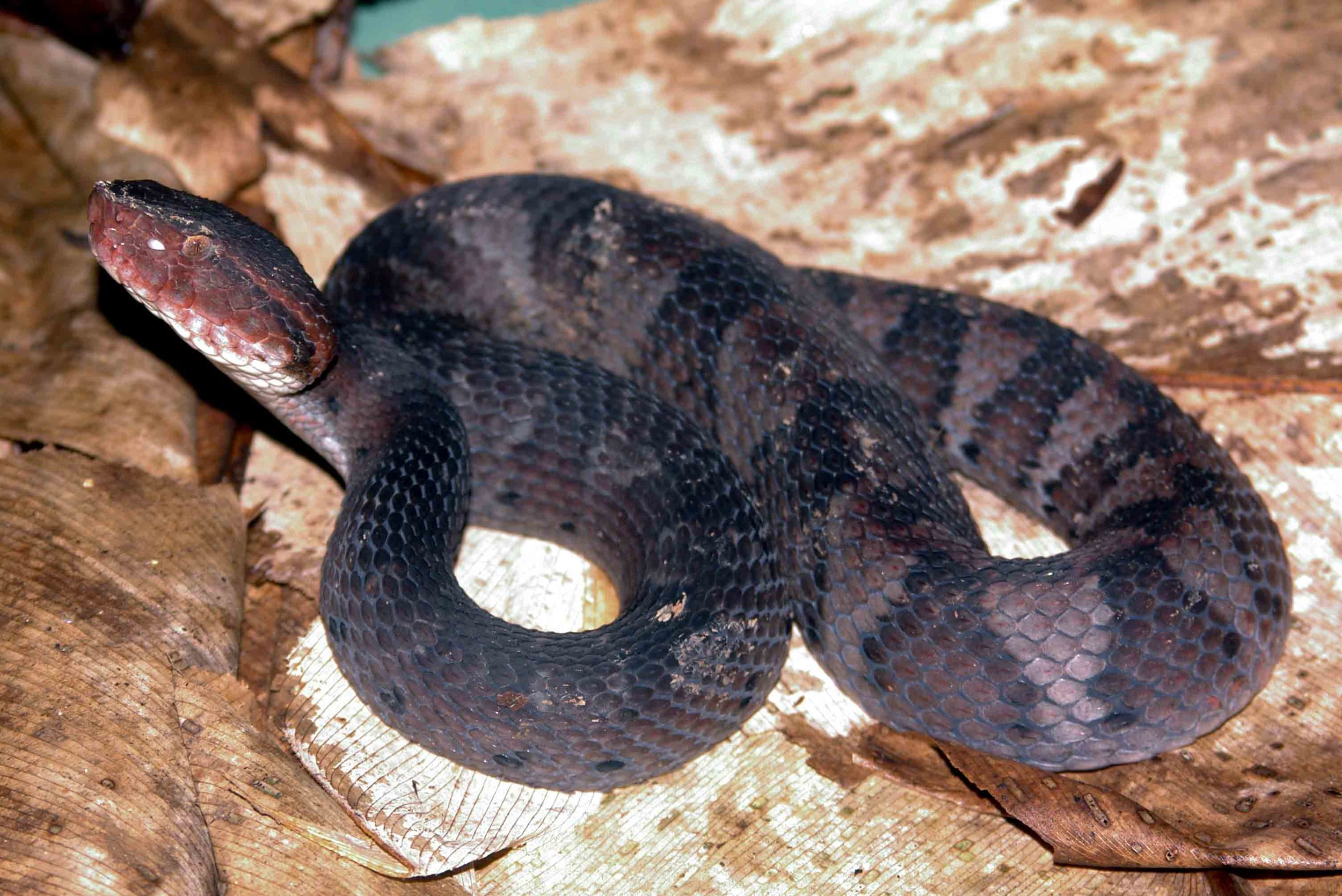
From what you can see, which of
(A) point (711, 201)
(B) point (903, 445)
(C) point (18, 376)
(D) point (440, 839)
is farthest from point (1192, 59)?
(C) point (18, 376)

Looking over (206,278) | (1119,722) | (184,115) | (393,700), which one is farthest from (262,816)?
(184,115)

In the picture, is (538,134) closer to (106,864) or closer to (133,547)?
(133,547)

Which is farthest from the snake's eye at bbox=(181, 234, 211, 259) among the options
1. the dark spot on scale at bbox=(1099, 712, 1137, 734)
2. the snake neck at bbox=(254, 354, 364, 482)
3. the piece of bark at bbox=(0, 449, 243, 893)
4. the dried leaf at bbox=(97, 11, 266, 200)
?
the dark spot on scale at bbox=(1099, 712, 1137, 734)

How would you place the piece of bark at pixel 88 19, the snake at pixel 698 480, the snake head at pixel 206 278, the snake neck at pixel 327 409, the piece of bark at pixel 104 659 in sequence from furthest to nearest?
1. the piece of bark at pixel 88 19
2. the snake neck at pixel 327 409
3. the snake head at pixel 206 278
4. the snake at pixel 698 480
5. the piece of bark at pixel 104 659

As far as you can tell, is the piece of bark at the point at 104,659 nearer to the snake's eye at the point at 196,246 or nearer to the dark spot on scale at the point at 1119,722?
the snake's eye at the point at 196,246

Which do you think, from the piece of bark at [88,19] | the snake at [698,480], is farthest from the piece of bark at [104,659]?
the piece of bark at [88,19]
